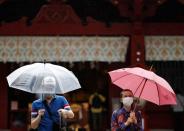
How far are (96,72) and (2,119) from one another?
327 cm

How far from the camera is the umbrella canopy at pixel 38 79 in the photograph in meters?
5.77

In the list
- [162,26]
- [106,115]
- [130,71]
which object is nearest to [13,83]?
[130,71]

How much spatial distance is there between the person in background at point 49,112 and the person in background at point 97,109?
7.54 m

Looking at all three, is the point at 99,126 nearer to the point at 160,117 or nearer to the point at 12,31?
the point at 160,117

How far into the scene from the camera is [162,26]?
439 inches

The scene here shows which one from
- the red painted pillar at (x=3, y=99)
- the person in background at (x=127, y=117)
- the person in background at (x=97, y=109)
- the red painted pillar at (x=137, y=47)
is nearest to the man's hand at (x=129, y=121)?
the person in background at (x=127, y=117)

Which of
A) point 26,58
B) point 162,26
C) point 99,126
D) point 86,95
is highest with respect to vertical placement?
point 162,26

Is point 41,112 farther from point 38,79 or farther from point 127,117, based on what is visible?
point 127,117

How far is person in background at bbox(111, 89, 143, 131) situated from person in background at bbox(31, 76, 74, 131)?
0.75 meters

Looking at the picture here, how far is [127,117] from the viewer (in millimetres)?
5988

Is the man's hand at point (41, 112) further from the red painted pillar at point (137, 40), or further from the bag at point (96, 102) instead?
the bag at point (96, 102)

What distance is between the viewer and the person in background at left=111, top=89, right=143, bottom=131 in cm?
592

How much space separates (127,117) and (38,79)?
125 centimetres

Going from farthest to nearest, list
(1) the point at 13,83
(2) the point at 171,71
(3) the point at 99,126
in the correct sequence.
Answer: (3) the point at 99,126 < (2) the point at 171,71 < (1) the point at 13,83
